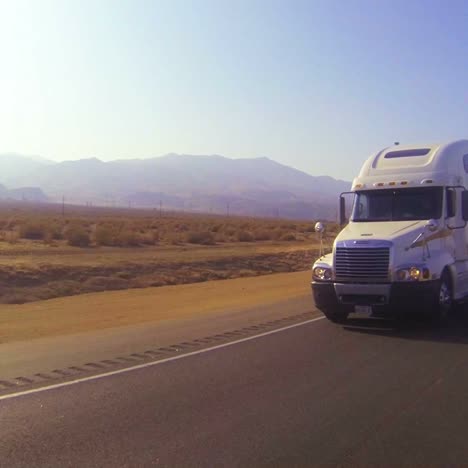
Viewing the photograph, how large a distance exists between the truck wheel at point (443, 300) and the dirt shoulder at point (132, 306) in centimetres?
570

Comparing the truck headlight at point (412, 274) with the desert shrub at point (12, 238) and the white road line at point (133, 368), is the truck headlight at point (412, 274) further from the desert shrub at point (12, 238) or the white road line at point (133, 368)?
the desert shrub at point (12, 238)

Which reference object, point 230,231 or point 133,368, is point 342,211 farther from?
point 230,231

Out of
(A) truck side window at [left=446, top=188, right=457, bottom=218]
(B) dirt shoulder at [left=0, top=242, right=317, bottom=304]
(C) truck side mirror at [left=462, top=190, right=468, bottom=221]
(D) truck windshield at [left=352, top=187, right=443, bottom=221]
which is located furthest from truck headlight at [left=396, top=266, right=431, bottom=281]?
(B) dirt shoulder at [left=0, top=242, right=317, bottom=304]

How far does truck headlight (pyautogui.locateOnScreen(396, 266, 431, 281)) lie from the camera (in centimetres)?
1245

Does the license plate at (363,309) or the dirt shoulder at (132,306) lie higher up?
the license plate at (363,309)

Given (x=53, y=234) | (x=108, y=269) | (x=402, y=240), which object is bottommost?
(x=108, y=269)

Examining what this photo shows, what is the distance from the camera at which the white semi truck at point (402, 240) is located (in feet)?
41.1

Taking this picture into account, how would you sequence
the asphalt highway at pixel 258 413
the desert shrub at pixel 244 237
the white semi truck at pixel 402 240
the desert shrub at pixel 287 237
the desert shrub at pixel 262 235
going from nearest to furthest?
1. the asphalt highway at pixel 258 413
2. the white semi truck at pixel 402 240
3. the desert shrub at pixel 244 237
4. the desert shrub at pixel 262 235
5. the desert shrub at pixel 287 237

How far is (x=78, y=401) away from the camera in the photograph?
8062 millimetres

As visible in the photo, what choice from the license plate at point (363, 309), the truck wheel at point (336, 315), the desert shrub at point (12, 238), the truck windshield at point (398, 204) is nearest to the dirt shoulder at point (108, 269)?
the desert shrub at point (12, 238)

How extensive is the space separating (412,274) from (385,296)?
0.63 metres

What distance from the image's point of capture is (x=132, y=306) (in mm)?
18766

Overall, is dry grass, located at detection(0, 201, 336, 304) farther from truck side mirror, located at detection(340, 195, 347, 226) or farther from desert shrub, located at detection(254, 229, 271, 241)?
truck side mirror, located at detection(340, 195, 347, 226)

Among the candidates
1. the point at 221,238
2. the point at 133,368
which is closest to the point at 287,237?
the point at 221,238
